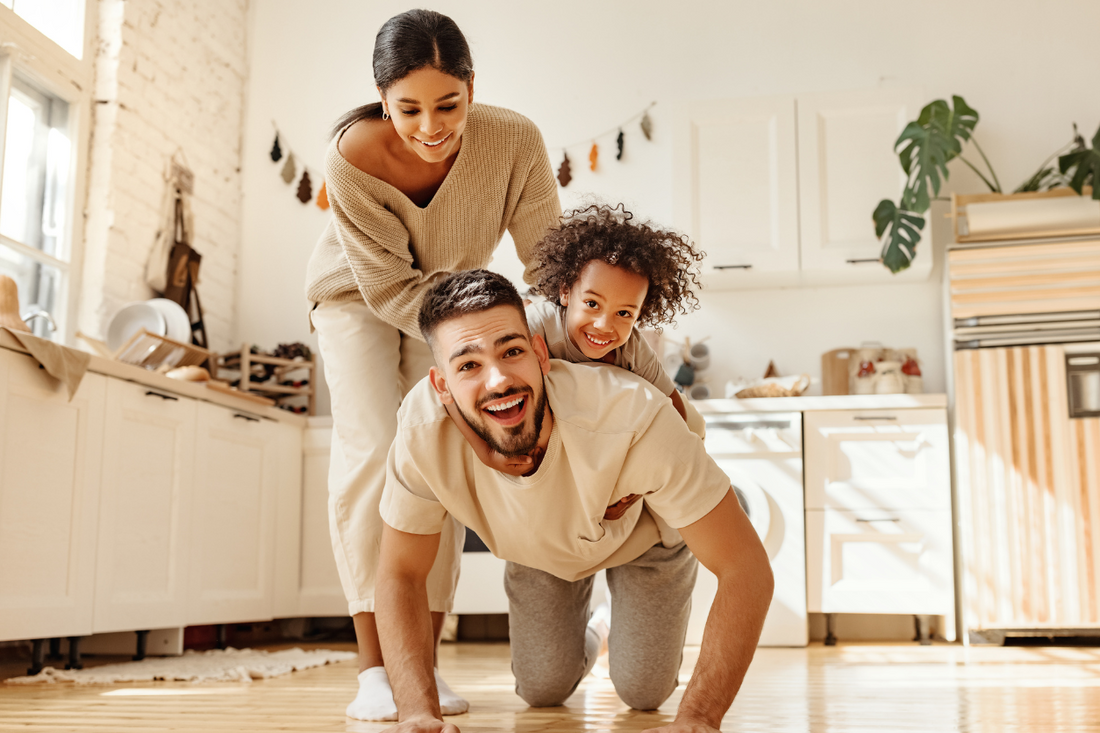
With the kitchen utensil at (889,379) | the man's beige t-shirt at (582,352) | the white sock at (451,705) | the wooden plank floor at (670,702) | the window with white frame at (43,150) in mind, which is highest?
the window with white frame at (43,150)

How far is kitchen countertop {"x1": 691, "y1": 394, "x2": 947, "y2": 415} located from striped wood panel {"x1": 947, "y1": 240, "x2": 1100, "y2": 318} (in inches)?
13.3

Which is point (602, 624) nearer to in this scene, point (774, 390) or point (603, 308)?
point (603, 308)

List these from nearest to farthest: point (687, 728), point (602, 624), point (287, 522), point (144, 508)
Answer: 1. point (687, 728)
2. point (602, 624)
3. point (144, 508)
4. point (287, 522)

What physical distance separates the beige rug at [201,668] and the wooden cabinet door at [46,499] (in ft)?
0.45

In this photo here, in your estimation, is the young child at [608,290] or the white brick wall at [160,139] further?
the white brick wall at [160,139]

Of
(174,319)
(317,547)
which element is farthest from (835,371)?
(174,319)

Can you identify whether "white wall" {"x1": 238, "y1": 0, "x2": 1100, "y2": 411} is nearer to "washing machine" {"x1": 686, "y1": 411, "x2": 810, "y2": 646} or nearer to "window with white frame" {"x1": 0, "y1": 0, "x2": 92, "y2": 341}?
"washing machine" {"x1": 686, "y1": 411, "x2": 810, "y2": 646}

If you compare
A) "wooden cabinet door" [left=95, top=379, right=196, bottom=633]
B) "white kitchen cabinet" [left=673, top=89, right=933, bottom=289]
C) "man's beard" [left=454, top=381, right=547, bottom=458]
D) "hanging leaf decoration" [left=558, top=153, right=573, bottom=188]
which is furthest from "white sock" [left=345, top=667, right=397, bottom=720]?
"hanging leaf decoration" [left=558, top=153, right=573, bottom=188]

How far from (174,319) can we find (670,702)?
2.65 meters

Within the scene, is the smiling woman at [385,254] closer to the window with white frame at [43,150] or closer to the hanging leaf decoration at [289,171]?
the window with white frame at [43,150]

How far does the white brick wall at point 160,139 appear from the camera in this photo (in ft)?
12.6

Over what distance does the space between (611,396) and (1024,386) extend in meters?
2.72

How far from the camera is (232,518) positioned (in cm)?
351

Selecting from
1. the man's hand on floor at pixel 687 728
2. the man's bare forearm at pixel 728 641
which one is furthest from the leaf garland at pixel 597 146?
the man's hand on floor at pixel 687 728
